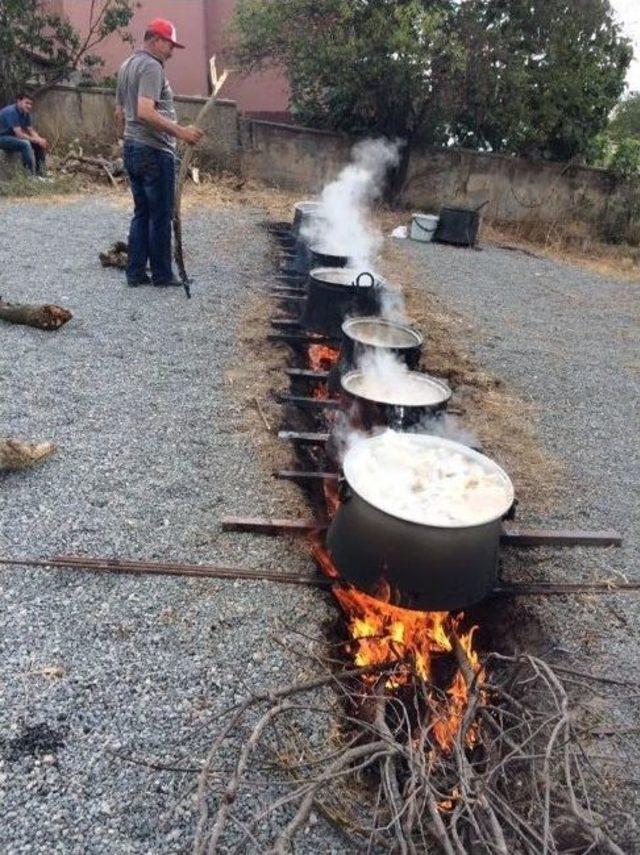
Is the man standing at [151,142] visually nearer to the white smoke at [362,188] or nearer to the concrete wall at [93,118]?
the white smoke at [362,188]

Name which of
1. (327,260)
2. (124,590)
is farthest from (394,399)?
(327,260)

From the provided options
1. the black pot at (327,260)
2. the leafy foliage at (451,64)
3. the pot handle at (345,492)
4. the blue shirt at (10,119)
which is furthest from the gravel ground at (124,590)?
the leafy foliage at (451,64)

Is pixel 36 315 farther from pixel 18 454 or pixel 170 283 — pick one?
pixel 18 454

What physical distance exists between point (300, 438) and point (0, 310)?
348cm

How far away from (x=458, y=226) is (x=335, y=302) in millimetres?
7329

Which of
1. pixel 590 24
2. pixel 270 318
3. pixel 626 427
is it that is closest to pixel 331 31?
pixel 590 24

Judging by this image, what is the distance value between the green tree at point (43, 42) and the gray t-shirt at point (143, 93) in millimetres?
8426

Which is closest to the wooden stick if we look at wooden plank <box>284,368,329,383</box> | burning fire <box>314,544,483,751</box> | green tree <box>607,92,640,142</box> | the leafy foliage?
wooden plank <box>284,368,329,383</box>

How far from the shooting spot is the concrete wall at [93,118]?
526 inches

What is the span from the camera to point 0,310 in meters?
6.06

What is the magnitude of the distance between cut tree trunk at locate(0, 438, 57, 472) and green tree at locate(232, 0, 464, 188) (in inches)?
442

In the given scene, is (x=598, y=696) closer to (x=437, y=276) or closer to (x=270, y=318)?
(x=270, y=318)

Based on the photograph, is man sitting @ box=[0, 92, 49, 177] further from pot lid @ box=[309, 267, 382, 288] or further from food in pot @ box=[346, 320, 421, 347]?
food in pot @ box=[346, 320, 421, 347]

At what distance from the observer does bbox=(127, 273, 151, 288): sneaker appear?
7.24 meters
